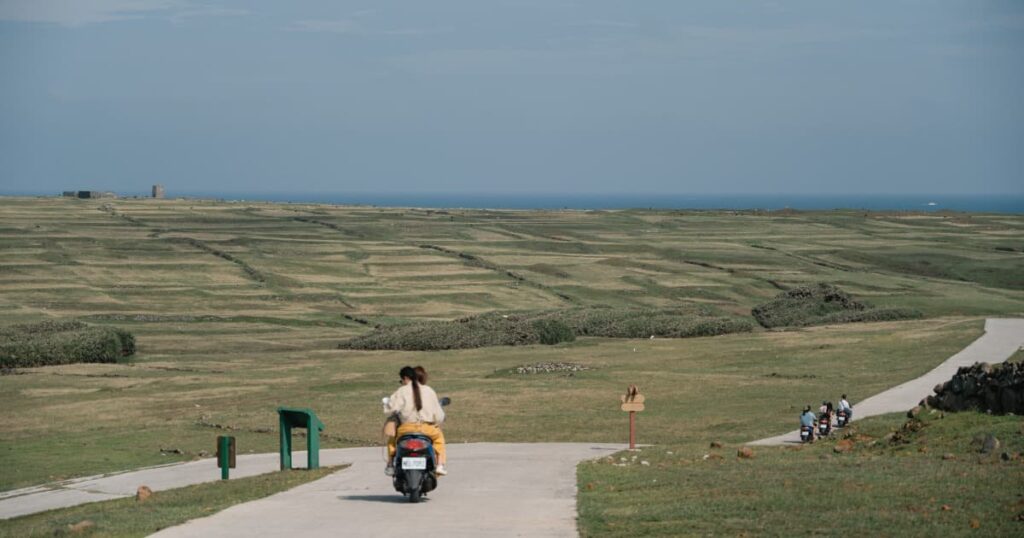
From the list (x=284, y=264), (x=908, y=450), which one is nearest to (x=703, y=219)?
(x=284, y=264)

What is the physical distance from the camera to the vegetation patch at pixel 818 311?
60.9 m

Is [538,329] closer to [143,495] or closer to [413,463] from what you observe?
[143,495]

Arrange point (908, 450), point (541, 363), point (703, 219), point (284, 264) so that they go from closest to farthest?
point (908, 450), point (541, 363), point (284, 264), point (703, 219)

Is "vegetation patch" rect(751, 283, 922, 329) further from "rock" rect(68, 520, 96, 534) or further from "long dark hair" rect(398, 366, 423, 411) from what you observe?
"rock" rect(68, 520, 96, 534)

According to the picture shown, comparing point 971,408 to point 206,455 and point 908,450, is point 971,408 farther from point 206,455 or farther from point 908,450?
point 206,455

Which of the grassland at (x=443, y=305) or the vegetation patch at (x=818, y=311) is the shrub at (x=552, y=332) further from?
the vegetation patch at (x=818, y=311)

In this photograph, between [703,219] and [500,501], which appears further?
[703,219]

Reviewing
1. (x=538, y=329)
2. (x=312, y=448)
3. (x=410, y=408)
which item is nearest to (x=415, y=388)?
(x=410, y=408)

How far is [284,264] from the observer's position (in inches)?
3612

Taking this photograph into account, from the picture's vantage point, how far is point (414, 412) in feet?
60.8

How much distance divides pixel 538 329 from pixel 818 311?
50.4 feet

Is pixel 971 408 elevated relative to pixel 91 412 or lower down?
elevated

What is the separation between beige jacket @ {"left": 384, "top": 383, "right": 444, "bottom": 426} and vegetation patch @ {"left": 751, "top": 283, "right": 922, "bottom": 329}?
44.7 metres

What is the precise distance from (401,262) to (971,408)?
238ft
